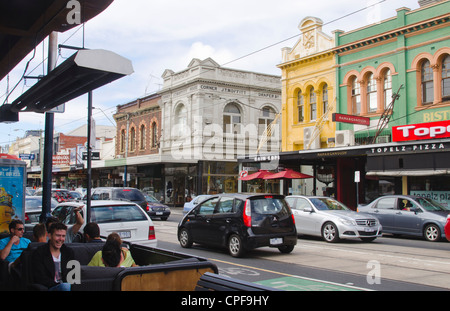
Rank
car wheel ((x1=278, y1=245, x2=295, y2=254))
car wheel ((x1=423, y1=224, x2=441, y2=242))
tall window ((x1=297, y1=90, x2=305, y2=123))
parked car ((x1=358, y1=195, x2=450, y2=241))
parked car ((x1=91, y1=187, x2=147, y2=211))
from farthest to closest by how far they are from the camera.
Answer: tall window ((x1=297, y1=90, x2=305, y2=123)), parked car ((x1=91, y1=187, x2=147, y2=211)), parked car ((x1=358, y1=195, x2=450, y2=241)), car wheel ((x1=423, y1=224, x2=441, y2=242)), car wheel ((x1=278, y1=245, x2=295, y2=254))

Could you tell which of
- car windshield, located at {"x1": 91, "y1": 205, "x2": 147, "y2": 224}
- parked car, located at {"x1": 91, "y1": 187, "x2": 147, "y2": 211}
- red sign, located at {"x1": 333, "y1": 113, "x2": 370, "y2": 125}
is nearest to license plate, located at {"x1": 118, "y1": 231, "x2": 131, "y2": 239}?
car windshield, located at {"x1": 91, "y1": 205, "x2": 147, "y2": 224}

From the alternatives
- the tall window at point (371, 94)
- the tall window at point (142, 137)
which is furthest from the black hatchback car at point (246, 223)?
the tall window at point (142, 137)

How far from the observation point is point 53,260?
5.25 m

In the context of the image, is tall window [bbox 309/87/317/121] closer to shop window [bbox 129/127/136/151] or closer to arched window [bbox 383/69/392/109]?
arched window [bbox 383/69/392/109]

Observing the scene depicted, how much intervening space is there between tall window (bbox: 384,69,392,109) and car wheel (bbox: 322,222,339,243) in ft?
37.2

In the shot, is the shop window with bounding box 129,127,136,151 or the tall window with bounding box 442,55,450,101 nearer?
the tall window with bounding box 442,55,450,101

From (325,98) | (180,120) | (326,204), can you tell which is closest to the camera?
(326,204)

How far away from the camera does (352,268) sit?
389 inches

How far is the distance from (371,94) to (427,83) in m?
3.15

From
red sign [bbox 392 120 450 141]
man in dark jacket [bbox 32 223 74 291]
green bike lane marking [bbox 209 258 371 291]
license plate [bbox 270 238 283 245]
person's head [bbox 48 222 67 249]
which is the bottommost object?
green bike lane marking [bbox 209 258 371 291]

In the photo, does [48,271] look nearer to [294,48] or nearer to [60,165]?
[294,48]

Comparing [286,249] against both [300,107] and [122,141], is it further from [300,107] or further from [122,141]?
[122,141]

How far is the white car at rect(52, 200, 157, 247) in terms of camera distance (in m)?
10.3

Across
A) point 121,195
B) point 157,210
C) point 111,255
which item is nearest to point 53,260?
point 111,255
